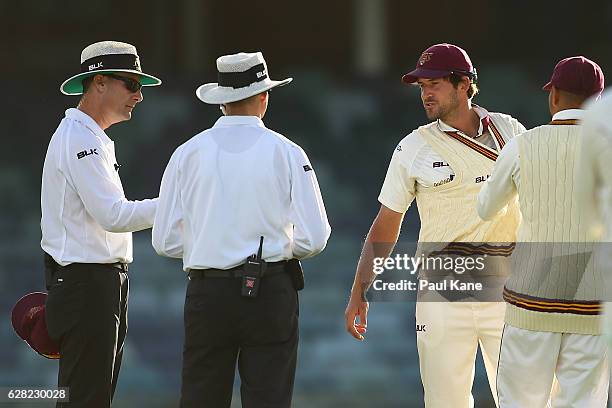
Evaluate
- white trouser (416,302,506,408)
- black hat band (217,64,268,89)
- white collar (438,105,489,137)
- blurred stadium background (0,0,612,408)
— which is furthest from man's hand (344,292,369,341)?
blurred stadium background (0,0,612,408)

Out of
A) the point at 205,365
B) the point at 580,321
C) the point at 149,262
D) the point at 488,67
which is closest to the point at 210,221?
the point at 205,365

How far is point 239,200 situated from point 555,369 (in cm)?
107

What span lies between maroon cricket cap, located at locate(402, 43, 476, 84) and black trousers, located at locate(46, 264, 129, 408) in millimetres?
1235

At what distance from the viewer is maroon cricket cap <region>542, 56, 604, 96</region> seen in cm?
402

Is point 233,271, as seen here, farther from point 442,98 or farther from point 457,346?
point 442,98

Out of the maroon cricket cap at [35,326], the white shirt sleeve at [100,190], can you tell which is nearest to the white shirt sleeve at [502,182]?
the white shirt sleeve at [100,190]

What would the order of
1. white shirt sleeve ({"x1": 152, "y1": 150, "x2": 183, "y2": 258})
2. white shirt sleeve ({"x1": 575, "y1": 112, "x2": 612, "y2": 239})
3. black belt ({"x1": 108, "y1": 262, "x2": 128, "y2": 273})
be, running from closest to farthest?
white shirt sleeve ({"x1": 575, "y1": 112, "x2": 612, "y2": 239}), white shirt sleeve ({"x1": 152, "y1": 150, "x2": 183, "y2": 258}), black belt ({"x1": 108, "y1": 262, "x2": 128, "y2": 273})

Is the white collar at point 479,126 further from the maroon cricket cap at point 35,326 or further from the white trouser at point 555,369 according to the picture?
the maroon cricket cap at point 35,326

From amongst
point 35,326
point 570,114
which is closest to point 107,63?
point 35,326

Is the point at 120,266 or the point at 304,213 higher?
the point at 304,213

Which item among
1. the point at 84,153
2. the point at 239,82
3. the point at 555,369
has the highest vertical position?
the point at 239,82

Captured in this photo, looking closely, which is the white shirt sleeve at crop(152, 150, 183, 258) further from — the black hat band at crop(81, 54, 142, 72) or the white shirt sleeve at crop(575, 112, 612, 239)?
the white shirt sleeve at crop(575, 112, 612, 239)

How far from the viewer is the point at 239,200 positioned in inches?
165

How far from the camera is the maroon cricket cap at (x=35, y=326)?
4.56 meters
